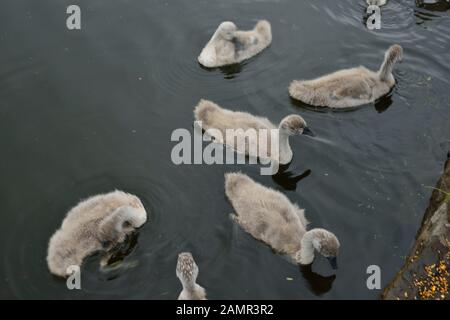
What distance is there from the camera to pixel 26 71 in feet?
32.6

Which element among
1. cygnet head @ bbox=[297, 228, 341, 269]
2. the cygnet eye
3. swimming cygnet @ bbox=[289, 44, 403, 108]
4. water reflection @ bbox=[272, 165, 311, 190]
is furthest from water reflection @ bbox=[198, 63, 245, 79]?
cygnet head @ bbox=[297, 228, 341, 269]

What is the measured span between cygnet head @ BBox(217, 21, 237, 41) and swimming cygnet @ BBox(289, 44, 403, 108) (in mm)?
1405

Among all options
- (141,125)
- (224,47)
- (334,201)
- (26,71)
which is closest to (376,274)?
(334,201)

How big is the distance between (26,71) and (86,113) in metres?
1.51

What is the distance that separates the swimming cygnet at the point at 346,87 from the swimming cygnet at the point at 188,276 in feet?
12.8

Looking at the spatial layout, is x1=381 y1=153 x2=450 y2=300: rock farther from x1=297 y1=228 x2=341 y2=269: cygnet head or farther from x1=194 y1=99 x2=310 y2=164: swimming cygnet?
x1=194 y1=99 x2=310 y2=164: swimming cygnet

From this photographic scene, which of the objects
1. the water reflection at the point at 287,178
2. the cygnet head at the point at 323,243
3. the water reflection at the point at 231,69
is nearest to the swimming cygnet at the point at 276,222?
the cygnet head at the point at 323,243

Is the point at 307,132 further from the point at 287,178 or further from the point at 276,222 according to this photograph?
the point at 276,222

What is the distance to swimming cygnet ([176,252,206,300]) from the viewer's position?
6.72 meters

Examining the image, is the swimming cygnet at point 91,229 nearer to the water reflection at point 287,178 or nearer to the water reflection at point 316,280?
the water reflection at point 287,178

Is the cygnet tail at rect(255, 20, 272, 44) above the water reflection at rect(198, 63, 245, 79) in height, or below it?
above

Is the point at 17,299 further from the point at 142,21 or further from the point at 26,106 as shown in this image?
the point at 142,21

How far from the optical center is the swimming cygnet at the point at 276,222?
715 cm

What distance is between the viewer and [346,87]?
9.52 meters
